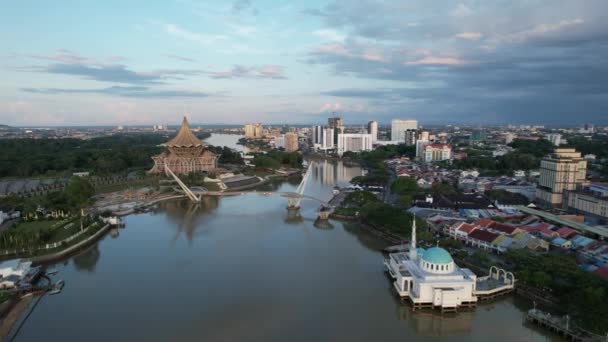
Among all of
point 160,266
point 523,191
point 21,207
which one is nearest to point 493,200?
point 523,191

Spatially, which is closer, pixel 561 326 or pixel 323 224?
pixel 561 326

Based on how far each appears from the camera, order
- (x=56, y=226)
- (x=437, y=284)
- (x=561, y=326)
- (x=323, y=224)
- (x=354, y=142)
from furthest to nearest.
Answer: (x=354, y=142)
(x=323, y=224)
(x=56, y=226)
(x=437, y=284)
(x=561, y=326)

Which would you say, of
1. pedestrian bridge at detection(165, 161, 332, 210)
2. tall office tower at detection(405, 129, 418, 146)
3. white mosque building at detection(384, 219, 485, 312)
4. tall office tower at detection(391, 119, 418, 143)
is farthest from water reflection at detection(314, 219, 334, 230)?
tall office tower at detection(391, 119, 418, 143)

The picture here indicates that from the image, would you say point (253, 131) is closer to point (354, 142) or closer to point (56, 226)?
point (354, 142)

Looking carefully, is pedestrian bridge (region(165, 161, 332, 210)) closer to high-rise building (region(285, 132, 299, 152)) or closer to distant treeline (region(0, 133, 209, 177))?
distant treeline (region(0, 133, 209, 177))

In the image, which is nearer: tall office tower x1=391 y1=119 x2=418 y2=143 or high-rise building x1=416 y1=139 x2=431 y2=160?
high-rise building x1=416 y1=139 x2=431 y2=160

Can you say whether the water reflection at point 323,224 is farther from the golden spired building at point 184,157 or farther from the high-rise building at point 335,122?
the high-rise building at point 335,122

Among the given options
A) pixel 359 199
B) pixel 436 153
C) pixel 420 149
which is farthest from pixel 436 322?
pixel 420 149
